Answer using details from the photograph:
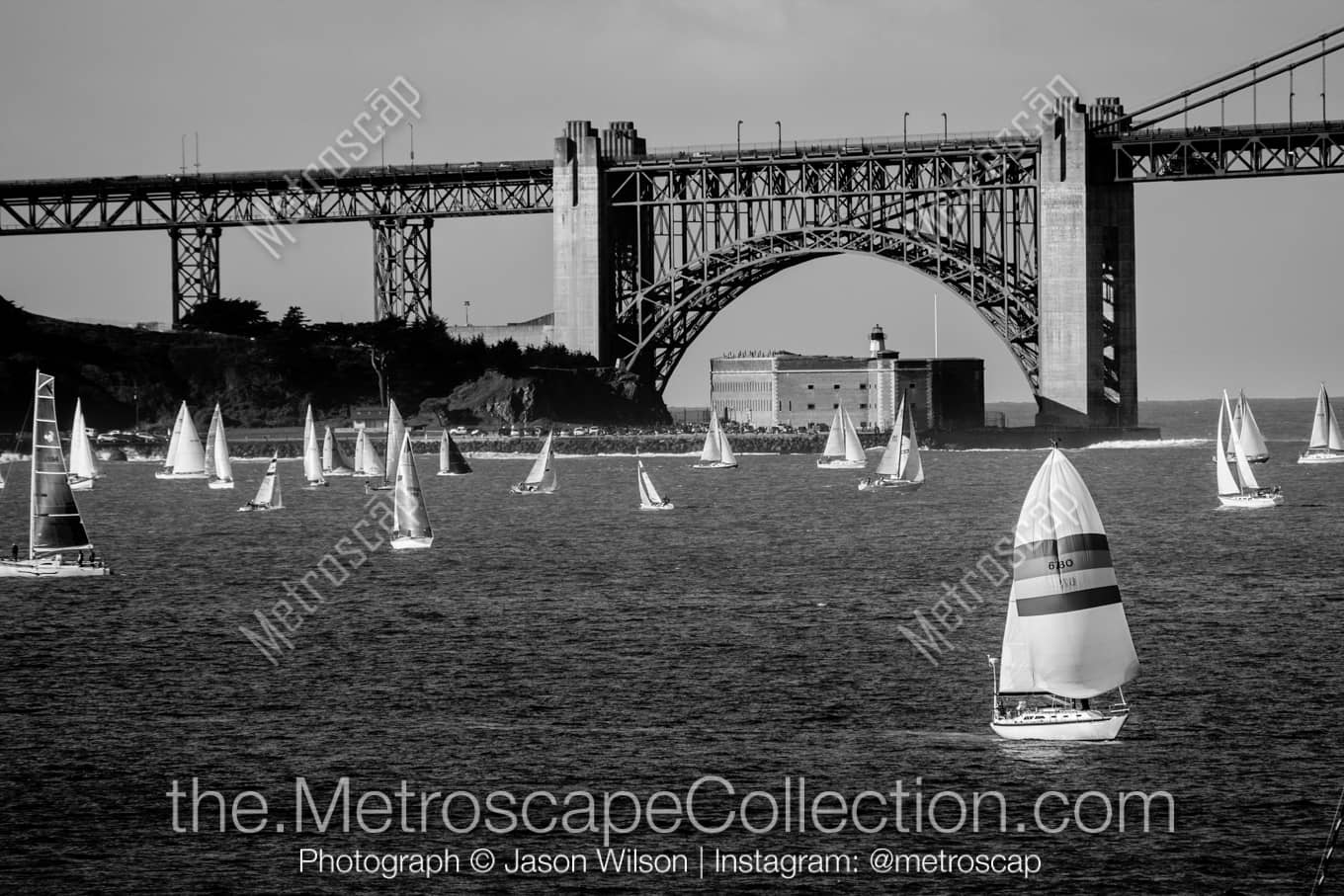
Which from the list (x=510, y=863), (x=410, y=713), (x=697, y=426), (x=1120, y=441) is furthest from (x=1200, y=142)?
(x=510, y=863)

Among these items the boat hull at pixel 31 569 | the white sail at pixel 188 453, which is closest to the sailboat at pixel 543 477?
the white sail at pixel 188 453

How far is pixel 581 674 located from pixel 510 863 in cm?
1748

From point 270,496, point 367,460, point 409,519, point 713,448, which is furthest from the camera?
point 713,448

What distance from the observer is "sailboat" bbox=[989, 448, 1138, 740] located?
3816cm

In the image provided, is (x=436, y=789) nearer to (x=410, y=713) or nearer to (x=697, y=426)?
(x=410, y=713)

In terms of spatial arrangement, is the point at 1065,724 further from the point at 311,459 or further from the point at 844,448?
the point at 844,448

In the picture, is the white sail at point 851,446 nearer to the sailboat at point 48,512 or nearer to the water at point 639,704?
the water at point 639,704

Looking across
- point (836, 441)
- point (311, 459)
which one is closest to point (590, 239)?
point (836, 441)

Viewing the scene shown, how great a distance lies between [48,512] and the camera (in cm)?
Result: 6912

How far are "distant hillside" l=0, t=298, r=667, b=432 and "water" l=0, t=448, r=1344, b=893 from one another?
9374cm

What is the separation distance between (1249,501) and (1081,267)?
4320 centimetres

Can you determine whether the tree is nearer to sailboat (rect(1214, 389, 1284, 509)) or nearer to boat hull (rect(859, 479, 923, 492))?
boat hull (rect(859, 479, 923, 492))

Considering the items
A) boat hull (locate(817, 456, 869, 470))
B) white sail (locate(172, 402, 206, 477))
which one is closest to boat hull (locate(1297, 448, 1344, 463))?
boat hull (locate(817, 456, 869, 470))

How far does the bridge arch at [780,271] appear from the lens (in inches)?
6112
